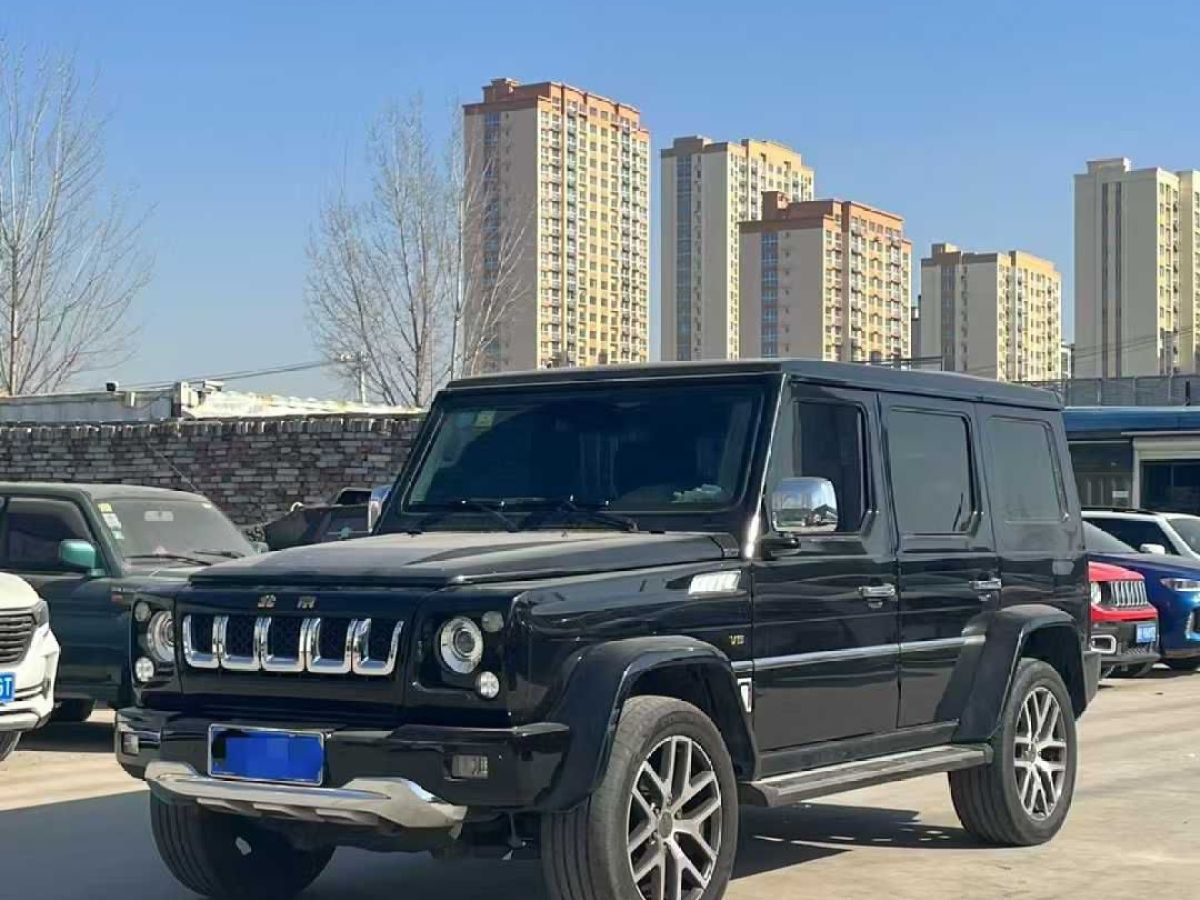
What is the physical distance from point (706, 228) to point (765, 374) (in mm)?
116344

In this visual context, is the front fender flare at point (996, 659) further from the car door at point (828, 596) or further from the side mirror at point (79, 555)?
the side mirror at point (79, 555)

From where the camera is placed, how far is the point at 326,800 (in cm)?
564

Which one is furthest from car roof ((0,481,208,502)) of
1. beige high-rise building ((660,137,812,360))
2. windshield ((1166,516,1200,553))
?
beige high-rise building ((660,137,812,360))

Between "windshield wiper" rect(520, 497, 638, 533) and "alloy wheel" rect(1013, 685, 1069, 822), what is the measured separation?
2.31 meters

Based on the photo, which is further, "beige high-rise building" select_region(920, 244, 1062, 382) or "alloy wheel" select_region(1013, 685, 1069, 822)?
"beige high-rise building" select_region(920, 244, 1062, 382)

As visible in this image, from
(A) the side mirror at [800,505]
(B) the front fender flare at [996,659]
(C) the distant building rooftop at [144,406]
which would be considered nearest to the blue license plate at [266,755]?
(A) the side mirror at [800,505]

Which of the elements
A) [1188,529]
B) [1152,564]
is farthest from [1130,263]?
[1152,564]

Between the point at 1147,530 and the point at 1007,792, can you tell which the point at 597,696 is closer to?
the point at 1007,792

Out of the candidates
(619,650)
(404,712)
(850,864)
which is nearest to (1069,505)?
(850,864)

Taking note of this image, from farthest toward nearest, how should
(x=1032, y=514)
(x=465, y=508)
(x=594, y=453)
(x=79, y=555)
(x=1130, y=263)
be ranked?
(x=1130, y=263), (x=79, y=555), (x=1032, y=514), (x=465, y=508), (x=594, y=453)

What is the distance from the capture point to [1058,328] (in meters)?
129

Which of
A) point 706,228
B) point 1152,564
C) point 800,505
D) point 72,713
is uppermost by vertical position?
point 706,228

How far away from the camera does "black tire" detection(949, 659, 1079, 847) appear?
25.6ft

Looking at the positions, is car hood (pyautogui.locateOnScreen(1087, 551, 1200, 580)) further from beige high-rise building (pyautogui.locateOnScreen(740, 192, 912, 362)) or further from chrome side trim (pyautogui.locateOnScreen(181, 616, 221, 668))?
beige high-rise building (pyautogui.locateOnScreen(740, 192, 912, 362))
